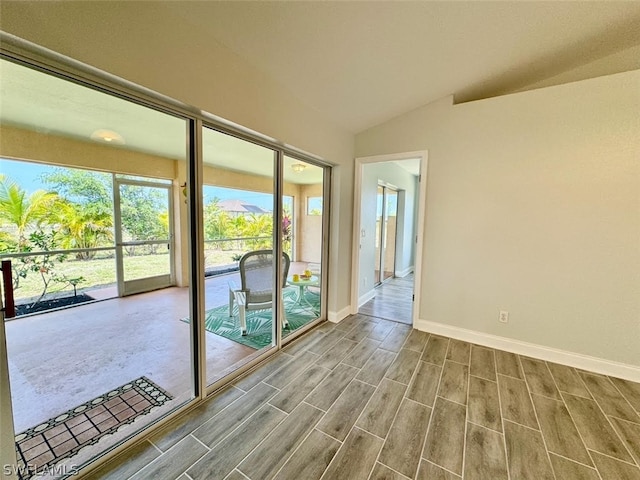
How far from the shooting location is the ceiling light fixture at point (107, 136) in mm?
2179

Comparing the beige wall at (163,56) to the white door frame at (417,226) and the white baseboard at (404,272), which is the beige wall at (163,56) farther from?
the white baseboard at (404,272)

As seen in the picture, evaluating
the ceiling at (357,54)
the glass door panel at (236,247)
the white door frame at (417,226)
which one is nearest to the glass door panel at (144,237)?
the ceiling at (357,54)

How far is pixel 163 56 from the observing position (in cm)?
141

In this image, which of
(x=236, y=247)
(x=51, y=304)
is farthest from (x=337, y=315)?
(x=51, y=304)

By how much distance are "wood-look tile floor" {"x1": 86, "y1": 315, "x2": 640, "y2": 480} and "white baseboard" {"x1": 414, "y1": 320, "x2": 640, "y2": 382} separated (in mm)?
88

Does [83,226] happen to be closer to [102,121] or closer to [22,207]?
[22,207]

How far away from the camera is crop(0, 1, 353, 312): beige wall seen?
3.45ft

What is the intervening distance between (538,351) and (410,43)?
3.25m

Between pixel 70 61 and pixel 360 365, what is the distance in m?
2.88

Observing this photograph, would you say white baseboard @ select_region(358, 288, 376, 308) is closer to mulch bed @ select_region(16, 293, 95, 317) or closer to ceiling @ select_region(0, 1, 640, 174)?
ceiling @ select_region(0, 1, 640, 174)

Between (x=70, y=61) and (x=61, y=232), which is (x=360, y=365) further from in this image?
(x=70, y=61)

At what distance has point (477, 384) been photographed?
86.1 inches

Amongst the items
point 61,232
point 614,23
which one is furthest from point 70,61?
point 614,23

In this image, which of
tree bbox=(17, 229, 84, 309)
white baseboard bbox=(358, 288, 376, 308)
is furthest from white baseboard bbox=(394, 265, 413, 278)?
tree bbox=(17, 229, 84, 309)
